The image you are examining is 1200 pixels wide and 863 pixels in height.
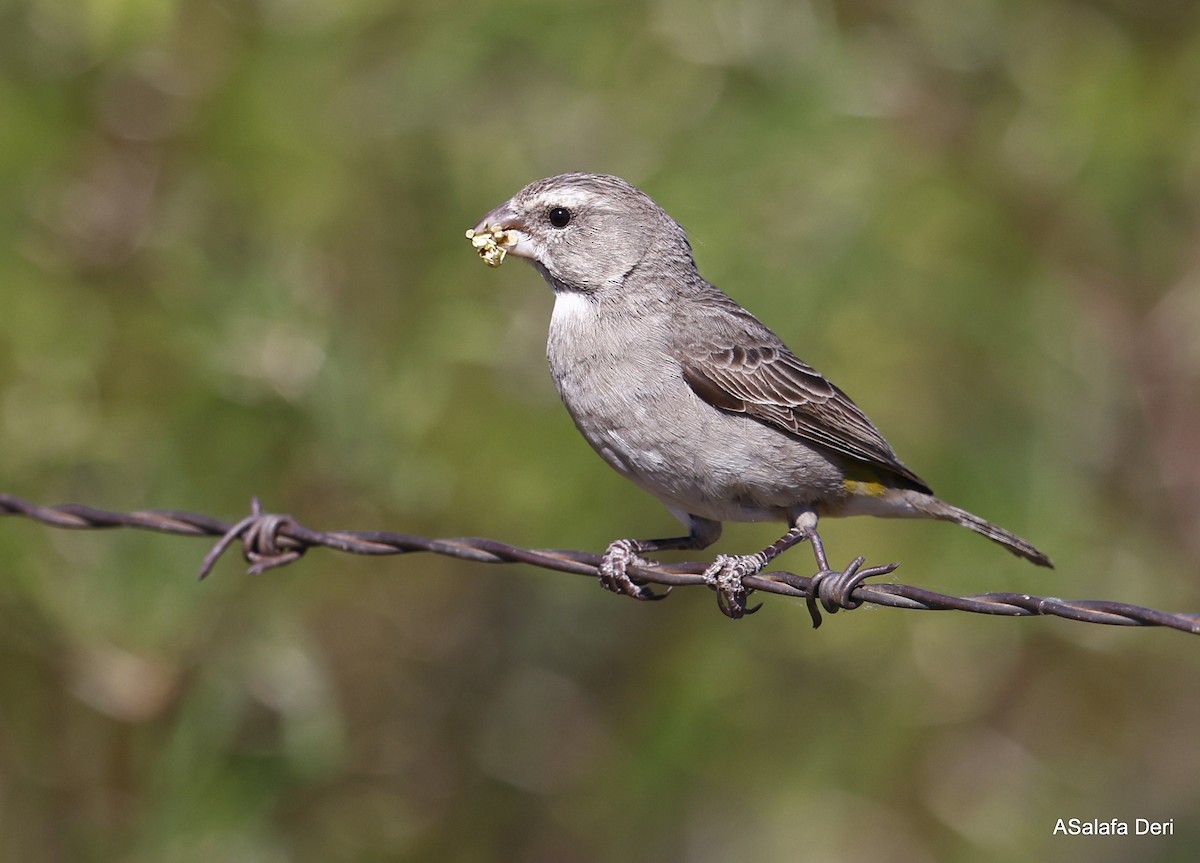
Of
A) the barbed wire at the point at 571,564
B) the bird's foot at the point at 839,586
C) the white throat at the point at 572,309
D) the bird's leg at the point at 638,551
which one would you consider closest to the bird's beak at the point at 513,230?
the white throat at the point at 572,309

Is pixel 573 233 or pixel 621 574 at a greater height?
pixel 573 233

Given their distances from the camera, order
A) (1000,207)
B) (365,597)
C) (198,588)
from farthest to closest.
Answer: (1000,207) < (365,597) < (198,588)

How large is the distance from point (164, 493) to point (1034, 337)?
174 inches

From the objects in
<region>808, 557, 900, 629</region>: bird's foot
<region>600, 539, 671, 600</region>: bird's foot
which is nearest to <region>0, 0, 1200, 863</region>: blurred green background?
<region>600, 539, 671, 600</region>: bird's foot

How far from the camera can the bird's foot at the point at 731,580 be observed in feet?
14.7

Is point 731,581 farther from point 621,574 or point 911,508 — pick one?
point 911,508

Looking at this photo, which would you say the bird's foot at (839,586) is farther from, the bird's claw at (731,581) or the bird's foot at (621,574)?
the bird's foot at (621,574)

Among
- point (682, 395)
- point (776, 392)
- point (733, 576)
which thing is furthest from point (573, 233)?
point (733, 576)

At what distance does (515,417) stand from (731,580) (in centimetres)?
247

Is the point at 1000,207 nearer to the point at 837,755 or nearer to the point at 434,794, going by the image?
the point at 837,755

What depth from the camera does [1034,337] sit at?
7.07m

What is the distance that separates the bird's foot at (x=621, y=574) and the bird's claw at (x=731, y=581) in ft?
0.65

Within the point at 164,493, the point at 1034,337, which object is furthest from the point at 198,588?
the point at 1034,337

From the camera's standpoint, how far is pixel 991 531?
5262 mm
